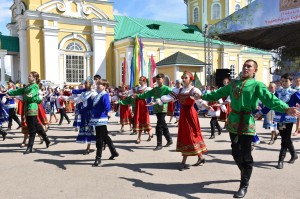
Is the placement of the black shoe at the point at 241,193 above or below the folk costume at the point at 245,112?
below

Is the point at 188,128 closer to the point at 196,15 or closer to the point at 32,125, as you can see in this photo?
the point at 32,125

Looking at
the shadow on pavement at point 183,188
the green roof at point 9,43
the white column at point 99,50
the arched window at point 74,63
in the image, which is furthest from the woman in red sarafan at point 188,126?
the green roof at point 9,43

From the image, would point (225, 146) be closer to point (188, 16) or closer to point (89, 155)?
point (89, 155)

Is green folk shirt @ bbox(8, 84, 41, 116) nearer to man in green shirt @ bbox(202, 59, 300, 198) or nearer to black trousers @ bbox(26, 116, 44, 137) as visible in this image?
black trousers @ bbox(26, 116, 44, 137)

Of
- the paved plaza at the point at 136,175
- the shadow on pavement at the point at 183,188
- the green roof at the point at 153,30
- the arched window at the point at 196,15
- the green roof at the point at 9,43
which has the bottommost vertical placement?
the shadow on pavement at the point at 183,188

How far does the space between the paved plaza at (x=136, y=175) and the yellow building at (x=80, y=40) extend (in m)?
20.5

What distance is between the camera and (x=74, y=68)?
28984 millimetres

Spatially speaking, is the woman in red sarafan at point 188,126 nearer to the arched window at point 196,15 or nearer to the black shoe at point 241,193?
the black shoe at point 241,193

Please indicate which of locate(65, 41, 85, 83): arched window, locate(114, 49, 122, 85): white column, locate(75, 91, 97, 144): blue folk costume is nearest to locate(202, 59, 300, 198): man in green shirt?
locate(75, 91, 97, 144): blue folk costume

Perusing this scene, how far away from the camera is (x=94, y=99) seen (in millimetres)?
6391

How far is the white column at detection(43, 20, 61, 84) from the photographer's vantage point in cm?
2692

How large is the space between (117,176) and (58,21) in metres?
24.4

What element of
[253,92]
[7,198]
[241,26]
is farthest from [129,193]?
[241,26]

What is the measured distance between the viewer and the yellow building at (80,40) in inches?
1063
